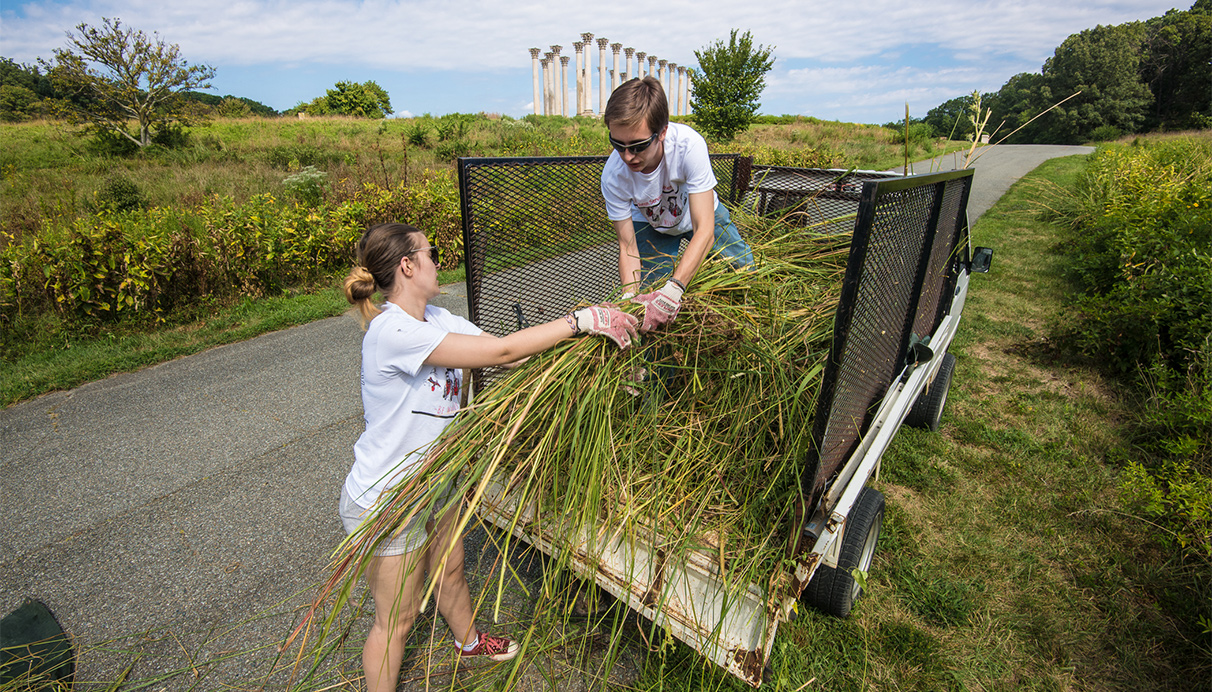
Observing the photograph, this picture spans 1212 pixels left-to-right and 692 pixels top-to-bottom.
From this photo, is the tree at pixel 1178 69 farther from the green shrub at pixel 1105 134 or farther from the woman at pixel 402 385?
the woman at pixel 402 385

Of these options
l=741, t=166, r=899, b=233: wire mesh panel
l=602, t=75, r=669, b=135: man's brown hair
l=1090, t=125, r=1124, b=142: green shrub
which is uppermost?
l=1090, t=125, r=1124, b=142: green shrub

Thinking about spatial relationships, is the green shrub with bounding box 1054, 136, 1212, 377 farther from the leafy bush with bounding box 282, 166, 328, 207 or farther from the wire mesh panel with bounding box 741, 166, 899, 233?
the leafy bush with bounding box 282, 166, 328, 207

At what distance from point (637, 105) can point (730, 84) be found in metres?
19.6

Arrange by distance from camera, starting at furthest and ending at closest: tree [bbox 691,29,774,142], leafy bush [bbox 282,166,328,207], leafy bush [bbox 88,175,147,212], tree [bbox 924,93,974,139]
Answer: tree [bbox 691,29,774,142] < leafy bush [bbox 88,175,147,212] < leafy bush [bbox 282,166,328,207] < tree [bbox 924,93,974,139]

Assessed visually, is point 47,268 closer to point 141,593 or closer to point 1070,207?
point 141,593

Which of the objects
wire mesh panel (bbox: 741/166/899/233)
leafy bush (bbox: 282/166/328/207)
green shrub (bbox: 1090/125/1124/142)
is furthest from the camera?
green shrub (bbox: 1090/125/1124/142)

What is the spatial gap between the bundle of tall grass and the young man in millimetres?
145

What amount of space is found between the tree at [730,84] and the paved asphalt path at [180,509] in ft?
59.9

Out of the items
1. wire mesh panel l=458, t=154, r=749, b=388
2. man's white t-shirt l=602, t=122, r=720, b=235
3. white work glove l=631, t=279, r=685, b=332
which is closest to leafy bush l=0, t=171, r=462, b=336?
wire mesh panel l=458, t=154, r=749, b=388

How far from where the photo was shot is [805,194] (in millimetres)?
3502

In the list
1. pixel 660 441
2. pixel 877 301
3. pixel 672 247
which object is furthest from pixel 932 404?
pixel 660 441

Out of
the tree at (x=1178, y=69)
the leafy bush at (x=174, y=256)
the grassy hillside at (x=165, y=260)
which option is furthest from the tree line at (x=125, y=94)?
the tree at (x=1178, y=69)

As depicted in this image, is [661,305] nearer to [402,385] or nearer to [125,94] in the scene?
[402,385]

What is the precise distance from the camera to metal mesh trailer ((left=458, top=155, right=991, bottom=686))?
1.50 meters
